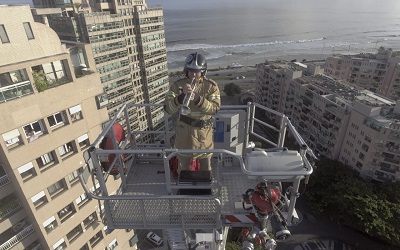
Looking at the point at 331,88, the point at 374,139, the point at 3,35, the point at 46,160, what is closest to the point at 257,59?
the point at 331,88

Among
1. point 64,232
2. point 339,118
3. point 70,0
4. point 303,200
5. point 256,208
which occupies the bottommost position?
point 303,200

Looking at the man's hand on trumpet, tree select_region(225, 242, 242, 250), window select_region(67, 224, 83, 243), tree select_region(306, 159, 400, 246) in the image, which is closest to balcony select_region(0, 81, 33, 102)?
the man's hand on trumpet

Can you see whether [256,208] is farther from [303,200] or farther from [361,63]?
[361,63]

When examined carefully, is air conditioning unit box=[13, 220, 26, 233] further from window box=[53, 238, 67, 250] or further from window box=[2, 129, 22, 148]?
window box=[2, 129, 22, 148]

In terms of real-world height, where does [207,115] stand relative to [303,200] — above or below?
above

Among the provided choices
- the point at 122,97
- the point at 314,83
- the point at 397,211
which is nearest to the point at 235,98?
A: the point at 314,83

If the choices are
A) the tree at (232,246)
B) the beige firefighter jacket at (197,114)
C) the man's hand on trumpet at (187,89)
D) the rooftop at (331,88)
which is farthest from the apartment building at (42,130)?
the rooftop at (331,88)

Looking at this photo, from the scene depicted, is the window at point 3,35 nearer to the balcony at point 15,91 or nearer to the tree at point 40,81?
the tree at point 40,81
